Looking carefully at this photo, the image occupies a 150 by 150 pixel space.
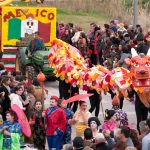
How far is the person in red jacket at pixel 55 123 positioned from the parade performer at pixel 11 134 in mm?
1403

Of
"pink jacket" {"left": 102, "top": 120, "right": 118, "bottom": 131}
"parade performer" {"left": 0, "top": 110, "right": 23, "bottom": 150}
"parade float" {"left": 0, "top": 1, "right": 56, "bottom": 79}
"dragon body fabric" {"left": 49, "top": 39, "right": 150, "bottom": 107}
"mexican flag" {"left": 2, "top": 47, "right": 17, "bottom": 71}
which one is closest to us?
"parade performer" {"left": 0, "top": 110, "right": 23, "bottom": 150}

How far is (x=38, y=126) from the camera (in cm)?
1552

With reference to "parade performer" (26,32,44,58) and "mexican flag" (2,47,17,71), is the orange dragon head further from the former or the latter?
"mexican flag" (2,47,17,71)

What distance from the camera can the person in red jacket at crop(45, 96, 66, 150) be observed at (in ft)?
50.8

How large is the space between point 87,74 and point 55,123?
2892mm

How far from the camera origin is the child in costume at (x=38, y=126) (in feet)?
50.8

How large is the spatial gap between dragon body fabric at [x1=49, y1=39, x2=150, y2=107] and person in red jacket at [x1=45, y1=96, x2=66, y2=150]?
2233mm

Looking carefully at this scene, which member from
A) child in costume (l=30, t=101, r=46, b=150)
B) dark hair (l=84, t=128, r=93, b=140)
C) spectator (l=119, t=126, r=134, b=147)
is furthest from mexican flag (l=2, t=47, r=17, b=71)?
spectator (l=119, t=126, r=134, b=147)

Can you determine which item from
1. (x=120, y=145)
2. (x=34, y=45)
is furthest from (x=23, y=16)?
(x=120, y=145)

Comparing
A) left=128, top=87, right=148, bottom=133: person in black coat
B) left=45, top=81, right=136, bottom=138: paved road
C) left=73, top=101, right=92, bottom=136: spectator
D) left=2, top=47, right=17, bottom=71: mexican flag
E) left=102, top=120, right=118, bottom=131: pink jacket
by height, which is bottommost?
left=45, top=81, right=136, bottom=138: paved road

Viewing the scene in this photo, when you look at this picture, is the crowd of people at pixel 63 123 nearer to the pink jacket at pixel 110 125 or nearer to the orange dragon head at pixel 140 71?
the pink jacket at pixel 110 125

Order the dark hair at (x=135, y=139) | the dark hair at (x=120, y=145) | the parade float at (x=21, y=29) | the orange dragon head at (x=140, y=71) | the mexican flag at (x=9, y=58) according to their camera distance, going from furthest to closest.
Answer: the mexican flag at (x=9, y=58), the parade float at (x=21, y=29), the orange dragon head at (x=140, y=71), the dark hair at (x=135, y=139), the dark hair at (x=120, y=145)

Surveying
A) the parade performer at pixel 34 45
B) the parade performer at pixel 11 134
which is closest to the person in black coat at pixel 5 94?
the parade performer at pixel 11 134

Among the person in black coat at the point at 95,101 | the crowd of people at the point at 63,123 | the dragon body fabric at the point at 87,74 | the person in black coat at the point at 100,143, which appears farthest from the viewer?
the person in black coat at the point at 95,101
